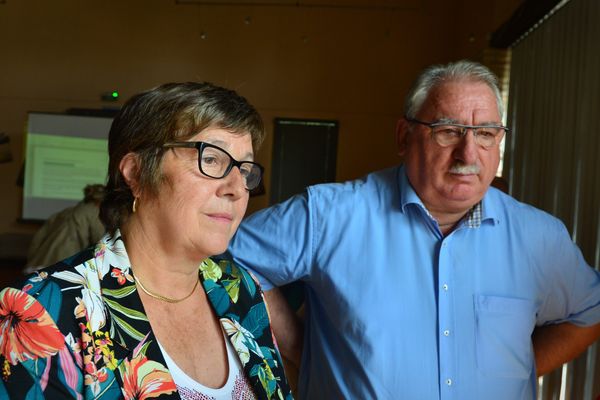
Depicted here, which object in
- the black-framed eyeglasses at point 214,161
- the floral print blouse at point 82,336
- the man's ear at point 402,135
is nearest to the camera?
the floral print blouse at point 82,336

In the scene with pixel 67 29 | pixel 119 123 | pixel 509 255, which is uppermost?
pixel 67 29

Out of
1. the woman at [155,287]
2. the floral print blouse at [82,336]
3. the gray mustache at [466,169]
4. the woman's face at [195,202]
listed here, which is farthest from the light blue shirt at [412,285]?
the floral print blouse at [82,336]

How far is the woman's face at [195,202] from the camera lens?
1.42 m

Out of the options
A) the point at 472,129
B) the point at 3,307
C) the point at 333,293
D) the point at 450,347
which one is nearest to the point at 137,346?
the point at 3,307

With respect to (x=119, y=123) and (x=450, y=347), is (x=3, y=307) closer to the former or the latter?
(x=119, y=123)

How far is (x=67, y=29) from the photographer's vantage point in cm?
949

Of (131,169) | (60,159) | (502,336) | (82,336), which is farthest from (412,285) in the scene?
(60,159)

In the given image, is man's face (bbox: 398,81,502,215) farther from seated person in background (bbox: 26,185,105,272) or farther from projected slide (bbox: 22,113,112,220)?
projected slide (bbox: 22,113,112,220)

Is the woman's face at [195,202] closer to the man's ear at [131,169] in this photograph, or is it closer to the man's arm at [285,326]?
the man's ear at [131,169]

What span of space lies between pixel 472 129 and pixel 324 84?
7554mm

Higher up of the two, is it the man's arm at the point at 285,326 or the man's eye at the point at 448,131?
the man's eye at the point at 448,131

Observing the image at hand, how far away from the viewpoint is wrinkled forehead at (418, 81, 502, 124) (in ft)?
6.27

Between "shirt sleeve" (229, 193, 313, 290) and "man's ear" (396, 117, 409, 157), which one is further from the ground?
"man's ear" (396, 117, 409, 157)

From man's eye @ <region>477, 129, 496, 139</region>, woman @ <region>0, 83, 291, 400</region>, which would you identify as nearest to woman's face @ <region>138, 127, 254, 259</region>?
woman @ <region>0, 83, 291, 400</region>
